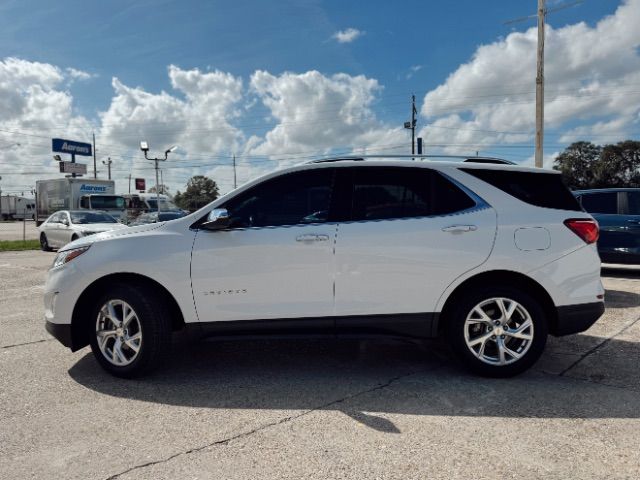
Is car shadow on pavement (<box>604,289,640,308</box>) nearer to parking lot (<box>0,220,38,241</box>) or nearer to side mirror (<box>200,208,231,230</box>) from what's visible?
side mirror (<box>200,208,231,230</box>)

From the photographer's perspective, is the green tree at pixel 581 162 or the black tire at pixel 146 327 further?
the green tree at pixel 581 162

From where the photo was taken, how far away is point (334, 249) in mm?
Answer: 3697

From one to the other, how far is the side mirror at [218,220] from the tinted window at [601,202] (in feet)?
26.2

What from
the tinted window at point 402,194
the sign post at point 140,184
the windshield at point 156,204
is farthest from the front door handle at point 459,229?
the sign post at point 140,184

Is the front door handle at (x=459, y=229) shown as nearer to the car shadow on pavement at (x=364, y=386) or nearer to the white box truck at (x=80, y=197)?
the car shadow on pavement at (x=364, y=386)

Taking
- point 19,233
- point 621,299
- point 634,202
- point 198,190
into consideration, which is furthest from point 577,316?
point 198,190

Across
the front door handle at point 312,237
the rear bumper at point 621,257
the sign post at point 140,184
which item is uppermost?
the sign post at point 140,184

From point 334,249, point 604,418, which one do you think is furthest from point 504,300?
point 334,249

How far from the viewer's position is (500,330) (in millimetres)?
3740

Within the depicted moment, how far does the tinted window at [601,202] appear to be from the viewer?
916cm

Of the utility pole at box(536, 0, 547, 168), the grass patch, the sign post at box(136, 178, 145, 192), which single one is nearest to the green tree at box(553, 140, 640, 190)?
the sign post at box(136, 178, 145, 192)

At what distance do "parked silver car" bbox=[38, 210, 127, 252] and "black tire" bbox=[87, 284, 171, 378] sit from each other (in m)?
12.0

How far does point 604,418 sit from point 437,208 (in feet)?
5.93

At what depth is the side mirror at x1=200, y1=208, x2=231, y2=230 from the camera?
3.70 metres
